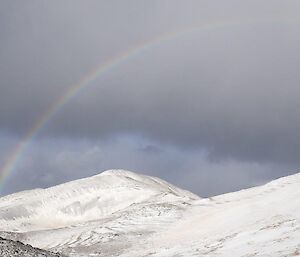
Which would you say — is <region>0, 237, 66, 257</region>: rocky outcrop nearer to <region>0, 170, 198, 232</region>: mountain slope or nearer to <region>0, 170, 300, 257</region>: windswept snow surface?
<region>0, 170, 300, 257</region>: windswept snow surface

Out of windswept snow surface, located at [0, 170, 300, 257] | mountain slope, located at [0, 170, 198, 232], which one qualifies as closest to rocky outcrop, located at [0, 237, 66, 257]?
windswept snow surface, located at [0, 170, 300, 257]

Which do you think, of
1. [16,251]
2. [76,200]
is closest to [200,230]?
[16,251]

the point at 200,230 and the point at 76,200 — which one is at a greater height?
the point at 76,200

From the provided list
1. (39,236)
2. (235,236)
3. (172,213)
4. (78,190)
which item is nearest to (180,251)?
(235,236)

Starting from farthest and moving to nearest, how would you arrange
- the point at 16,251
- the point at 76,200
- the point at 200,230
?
the point at 76,200 → the point at 200,230 → the point at 16,251

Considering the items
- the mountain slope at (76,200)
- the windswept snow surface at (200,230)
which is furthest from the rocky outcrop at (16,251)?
the mountain slope at (76,200)

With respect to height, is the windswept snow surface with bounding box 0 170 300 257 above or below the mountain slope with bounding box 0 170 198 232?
below

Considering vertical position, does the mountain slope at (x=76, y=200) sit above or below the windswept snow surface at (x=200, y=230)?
above

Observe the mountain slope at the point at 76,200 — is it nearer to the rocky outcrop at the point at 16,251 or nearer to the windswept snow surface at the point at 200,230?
the windswept snow surface at the point at 200,230

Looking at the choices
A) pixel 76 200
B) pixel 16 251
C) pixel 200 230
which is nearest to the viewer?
pixel 16 251

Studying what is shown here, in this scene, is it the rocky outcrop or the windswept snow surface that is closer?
the rocky outcrop

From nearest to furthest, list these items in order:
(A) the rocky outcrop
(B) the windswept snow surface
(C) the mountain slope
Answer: (A) the rocky outcrop
(B) the windswept snow surface
(C) the mountain slope

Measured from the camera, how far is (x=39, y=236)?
61250 mm

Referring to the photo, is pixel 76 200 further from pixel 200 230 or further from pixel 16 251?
pixel 16 251
